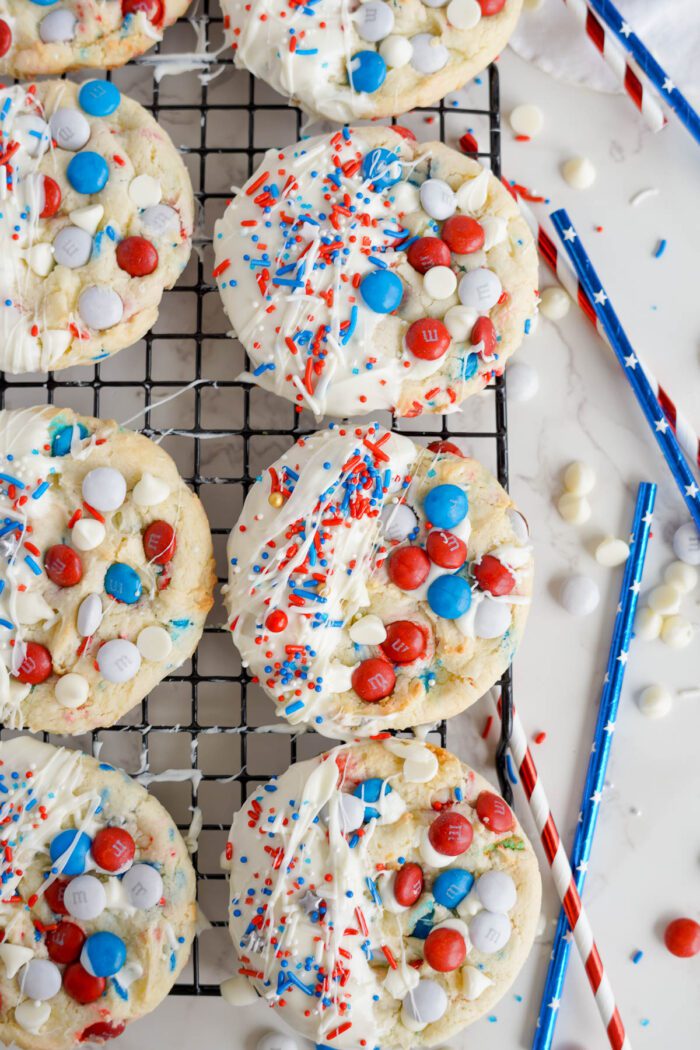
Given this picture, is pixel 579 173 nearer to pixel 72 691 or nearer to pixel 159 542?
pixel 159 542

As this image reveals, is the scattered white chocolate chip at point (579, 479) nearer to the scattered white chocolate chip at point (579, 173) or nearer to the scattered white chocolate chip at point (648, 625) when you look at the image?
the scattered white chocolate chip at point (648, 625)

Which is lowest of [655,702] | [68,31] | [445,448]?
[655,702]

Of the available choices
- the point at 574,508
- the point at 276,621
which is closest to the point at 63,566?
the point at 276,621

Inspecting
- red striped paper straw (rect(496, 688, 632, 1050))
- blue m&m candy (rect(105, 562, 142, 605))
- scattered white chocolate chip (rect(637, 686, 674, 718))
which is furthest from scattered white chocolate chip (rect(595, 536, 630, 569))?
blue m&m candy (rect(105, 562, 142, 605))

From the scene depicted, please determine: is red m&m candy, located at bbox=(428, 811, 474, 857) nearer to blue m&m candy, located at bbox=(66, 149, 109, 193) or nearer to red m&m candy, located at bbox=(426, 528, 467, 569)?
red m&m candy, located at bbox=(426, 528, 467, 569)

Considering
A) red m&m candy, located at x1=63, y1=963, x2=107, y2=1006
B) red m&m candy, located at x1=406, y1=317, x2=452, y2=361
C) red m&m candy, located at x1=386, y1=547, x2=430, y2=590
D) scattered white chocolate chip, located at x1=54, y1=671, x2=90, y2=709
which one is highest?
red m&m candy, located at x1=406, y1=317, x2=452, y2=361
